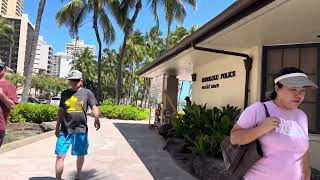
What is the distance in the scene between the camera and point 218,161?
794 centimetres

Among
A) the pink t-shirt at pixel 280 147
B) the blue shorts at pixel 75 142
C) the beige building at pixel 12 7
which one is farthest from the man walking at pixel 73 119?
the beige building at pixel 12 7

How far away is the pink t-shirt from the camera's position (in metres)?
3.03

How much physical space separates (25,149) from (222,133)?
474cm

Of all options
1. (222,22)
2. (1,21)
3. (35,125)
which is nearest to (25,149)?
(222,22)

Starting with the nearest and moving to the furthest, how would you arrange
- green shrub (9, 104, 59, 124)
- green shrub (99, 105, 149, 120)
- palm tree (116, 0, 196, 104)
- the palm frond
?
green shrub (9, 104, 59, 124) → green shrub (99, 105, 149, 120) → palm tree (116, 0, 196, 104) → the palm frond

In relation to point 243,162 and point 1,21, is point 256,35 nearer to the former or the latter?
point 243,162

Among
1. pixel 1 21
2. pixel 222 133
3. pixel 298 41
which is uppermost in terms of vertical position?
pixel 1 21

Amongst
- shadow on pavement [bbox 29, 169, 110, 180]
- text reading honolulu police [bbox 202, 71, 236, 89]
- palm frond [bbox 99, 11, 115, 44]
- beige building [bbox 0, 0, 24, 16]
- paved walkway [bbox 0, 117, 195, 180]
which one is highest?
beige building [bbox 0, 0, 24, 16]

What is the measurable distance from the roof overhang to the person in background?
2.89m

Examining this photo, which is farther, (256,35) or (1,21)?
(1,21)

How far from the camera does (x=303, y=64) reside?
8781 mm

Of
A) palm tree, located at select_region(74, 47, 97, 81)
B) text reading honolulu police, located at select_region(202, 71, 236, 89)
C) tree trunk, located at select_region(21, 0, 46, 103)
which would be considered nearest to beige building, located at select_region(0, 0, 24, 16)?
palm tree, located at select_region(74, 47, 97, 81)

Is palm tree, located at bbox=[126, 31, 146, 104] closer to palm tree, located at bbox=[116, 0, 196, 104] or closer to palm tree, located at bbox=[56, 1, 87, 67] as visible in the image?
palm tree, located at bbox=[56, 1, 87, 67]

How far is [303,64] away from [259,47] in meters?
1.25
